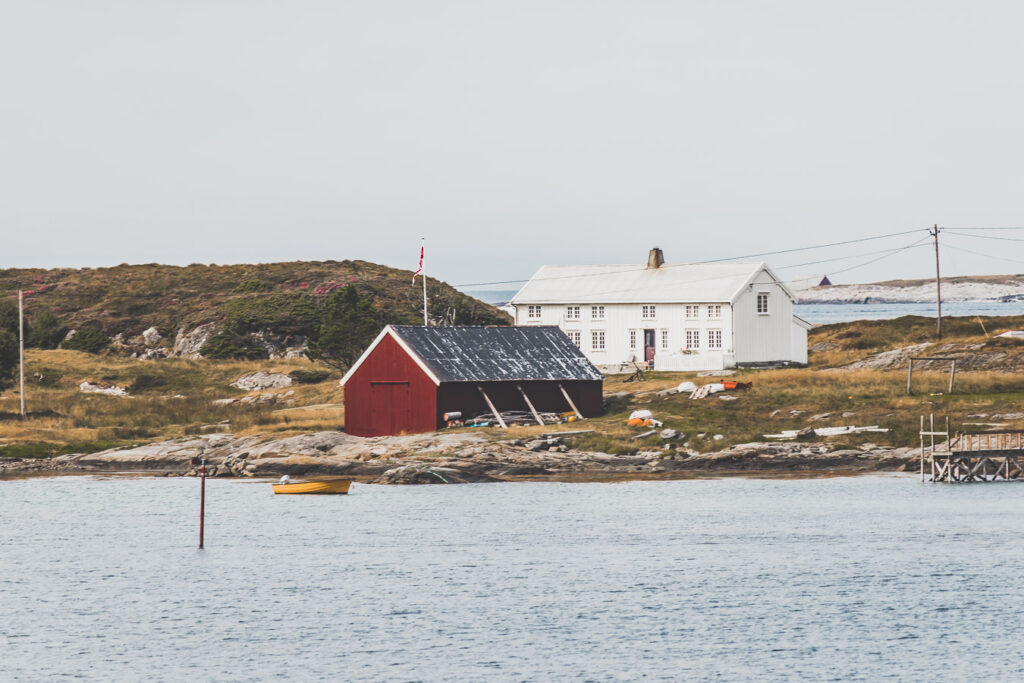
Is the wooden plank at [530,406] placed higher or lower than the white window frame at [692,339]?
lower

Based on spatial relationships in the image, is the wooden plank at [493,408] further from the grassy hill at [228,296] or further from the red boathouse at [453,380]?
the grassy hill at [228,296]

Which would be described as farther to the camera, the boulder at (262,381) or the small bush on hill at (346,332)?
the boulder at (262,381)

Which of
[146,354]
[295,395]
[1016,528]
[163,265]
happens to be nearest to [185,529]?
[1016,528]

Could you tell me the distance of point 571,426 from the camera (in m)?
66.0

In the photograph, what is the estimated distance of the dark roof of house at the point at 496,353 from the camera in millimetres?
66250

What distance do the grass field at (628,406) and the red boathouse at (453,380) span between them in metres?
2.49

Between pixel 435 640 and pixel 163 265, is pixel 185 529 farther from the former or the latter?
pixel 163 265

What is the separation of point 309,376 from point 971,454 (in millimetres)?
45370

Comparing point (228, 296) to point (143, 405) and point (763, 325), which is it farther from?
point (763, 325)

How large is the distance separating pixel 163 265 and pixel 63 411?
9173 centimetres

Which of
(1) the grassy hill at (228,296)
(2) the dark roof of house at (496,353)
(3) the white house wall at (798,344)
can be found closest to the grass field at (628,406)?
(3) the white house wall at (798,344)

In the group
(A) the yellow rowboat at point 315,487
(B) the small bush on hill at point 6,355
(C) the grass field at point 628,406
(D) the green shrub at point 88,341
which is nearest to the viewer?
(A) the yellow rowboat at point 315,487

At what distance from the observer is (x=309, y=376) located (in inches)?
3536

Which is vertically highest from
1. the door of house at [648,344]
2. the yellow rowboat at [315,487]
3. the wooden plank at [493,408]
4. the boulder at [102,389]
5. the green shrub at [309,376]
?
the door of house at [648,344]
